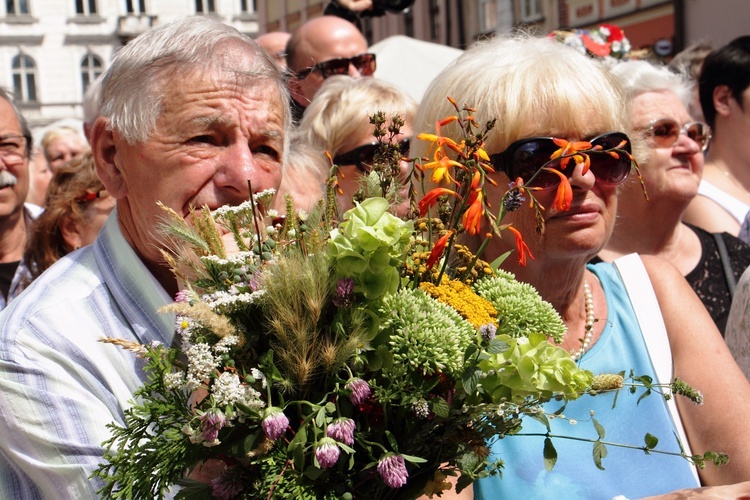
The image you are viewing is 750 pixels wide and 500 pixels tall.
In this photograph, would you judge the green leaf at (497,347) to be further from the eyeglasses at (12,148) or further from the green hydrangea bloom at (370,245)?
the eyeglasses at (12,148)

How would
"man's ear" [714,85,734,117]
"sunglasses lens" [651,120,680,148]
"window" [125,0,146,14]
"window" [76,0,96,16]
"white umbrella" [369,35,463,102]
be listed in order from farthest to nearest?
1. "window" [125,0,146,14]
2. "window" [76,0,96,16]
3. "white umbrella" [369,35,463,102]
4. "man's ear" [714,85,734,117]
5. "sunglasses lens" [651,120,680,148]

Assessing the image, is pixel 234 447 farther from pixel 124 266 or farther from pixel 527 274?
pixel 527 274

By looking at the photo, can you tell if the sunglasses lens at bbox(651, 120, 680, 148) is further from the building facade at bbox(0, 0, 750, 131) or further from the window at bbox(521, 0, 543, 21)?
the building facade at bbox(0, 0, 750, 131)

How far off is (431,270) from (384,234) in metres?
0.17

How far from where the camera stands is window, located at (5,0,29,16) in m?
51.2

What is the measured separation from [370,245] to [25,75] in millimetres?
52982

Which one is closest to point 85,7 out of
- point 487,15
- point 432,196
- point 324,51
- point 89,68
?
point 89,68

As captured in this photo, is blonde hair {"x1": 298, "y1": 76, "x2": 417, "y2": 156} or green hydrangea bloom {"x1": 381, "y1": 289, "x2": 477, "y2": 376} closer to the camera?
green hydrangea bloom {"x1": 381, "y1": 289, "x2": 477, "y2": 376}

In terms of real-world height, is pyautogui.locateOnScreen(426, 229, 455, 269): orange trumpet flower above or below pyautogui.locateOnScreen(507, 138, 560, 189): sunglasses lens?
above

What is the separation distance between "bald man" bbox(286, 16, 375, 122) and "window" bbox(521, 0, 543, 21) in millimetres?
18241

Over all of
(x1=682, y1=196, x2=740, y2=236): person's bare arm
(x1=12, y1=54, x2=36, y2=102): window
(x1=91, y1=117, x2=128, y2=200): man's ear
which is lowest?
(x1=12, y1=54, x2=36, y2=102): window

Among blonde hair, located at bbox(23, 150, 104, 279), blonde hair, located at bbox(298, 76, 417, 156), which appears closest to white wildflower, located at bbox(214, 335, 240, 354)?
blonde hair, located at bbox(298, 76, 417, 156)

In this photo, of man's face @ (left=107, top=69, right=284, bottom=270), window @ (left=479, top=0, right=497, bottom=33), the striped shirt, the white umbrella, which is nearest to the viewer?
the striped shirt

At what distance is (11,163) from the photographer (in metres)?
4.48
